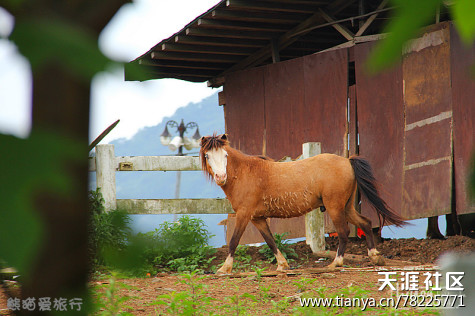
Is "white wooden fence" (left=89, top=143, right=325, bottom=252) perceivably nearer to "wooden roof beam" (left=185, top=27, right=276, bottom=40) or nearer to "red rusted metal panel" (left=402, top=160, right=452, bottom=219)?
"red rusted metal panel" (left=402, top=160, right=452, bottom=219)

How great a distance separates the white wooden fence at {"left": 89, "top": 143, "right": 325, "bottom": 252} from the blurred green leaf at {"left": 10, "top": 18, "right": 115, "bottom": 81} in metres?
7.13

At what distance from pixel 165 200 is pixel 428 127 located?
367 centimetres

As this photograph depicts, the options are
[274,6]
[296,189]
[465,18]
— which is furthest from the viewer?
[274,6]

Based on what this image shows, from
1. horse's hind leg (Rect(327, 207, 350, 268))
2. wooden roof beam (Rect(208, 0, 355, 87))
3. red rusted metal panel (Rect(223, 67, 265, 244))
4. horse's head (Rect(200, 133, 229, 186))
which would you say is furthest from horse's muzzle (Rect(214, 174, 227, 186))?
wooden roof beam (Rect(208, 0, 355, 87))

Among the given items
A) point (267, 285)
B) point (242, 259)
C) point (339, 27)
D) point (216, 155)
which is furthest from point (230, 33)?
point (267, 285)

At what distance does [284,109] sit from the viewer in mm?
10180

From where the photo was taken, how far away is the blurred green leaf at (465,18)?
532 mm

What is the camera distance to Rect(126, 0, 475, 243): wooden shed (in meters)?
7.88

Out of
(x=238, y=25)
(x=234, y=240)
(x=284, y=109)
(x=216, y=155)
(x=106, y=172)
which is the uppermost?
(x=238, y=25)

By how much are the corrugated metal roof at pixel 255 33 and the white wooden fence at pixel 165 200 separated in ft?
4.66

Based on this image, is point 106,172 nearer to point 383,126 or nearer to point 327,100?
point 327,100

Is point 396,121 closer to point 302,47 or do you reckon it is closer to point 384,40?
point 302,47

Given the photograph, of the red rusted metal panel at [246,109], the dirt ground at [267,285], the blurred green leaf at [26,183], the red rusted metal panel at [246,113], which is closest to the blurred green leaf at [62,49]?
the blurred green leaf at [26,183]

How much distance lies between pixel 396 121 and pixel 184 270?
3.64 meters
